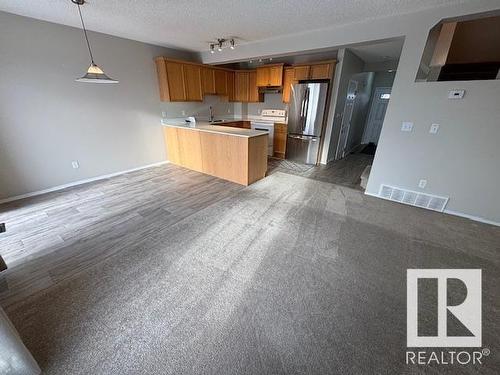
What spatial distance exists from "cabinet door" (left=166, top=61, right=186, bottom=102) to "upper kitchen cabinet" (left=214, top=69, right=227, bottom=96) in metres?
1.11

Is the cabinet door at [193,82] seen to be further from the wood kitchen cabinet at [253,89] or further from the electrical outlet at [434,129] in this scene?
the electrical outlet at [434,129]

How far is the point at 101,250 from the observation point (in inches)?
82.0

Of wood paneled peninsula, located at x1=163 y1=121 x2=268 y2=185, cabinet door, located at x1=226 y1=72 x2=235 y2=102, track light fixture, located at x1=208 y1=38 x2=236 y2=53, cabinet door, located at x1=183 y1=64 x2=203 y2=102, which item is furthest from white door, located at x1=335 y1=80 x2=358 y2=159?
cabinet door, located at x1=183 y1=64 x2=203 y2=102

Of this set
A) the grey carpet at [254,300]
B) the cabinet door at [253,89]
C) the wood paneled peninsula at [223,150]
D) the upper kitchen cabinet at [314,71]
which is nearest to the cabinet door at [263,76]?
the cabinet door at [253,89]

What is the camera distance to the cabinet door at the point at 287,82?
4.96 meters

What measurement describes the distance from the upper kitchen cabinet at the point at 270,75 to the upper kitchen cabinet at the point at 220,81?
3.11 feet

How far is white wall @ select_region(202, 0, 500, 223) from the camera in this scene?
93.8 inches

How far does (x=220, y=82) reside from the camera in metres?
5.38

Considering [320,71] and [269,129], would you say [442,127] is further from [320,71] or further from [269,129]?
[269,129]

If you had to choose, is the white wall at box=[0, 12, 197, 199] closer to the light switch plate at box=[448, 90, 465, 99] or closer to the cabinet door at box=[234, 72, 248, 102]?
the cabinet door at box=[234, 72, 248, 102]

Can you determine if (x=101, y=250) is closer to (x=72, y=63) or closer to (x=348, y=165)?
(x=72, y=63)

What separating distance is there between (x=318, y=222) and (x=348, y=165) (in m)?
3.16

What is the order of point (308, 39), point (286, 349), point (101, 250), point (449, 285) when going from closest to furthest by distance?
point (286, 349) → point (449, 285) → point (101, 250) → point (308, 39)

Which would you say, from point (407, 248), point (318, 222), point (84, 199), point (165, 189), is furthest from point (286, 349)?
point (84, 199)
